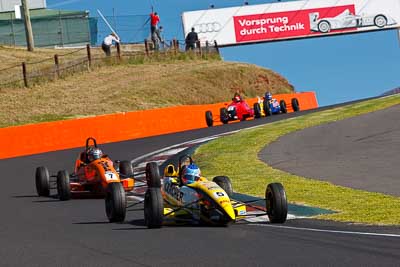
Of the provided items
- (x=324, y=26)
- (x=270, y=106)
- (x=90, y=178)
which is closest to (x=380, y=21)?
(x=324, y=26)

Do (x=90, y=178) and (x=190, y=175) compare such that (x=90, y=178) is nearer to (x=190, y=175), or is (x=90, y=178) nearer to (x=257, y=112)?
(x=190, y=175)

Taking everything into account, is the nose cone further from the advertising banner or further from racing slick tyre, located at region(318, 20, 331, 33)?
racing slick tyre, located at region(318, 20, 331, 33)

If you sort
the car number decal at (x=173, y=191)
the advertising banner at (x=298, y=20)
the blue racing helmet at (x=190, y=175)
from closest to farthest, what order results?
the blue racing helmet at (x=190, y=175), the car number decal at (x=173, y=191), the advertising banner at (x=298, y=20)

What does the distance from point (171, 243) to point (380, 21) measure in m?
59.8

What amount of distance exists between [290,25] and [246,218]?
185 feet

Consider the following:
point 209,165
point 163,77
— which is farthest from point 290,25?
point 209,165

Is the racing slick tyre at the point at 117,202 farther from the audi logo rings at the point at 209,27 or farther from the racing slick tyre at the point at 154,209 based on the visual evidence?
the audi logo rings at the point at 209,27

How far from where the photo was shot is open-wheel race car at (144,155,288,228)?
12.8 meters

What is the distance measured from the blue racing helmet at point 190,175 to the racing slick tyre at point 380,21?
57.0 m

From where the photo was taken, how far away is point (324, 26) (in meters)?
69.3

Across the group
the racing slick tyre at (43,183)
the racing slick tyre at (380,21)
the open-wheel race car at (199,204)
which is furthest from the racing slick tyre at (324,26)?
the open-wheel race car at (199,204)

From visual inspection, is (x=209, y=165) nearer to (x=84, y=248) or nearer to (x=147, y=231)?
(x=147, y=231)

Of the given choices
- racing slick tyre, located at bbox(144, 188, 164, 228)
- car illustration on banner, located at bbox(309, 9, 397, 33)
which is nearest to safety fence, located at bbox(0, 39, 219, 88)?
car illustration on banner, located at bbox(309, 9, 397, 33)

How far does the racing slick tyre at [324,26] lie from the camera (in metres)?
69.2
